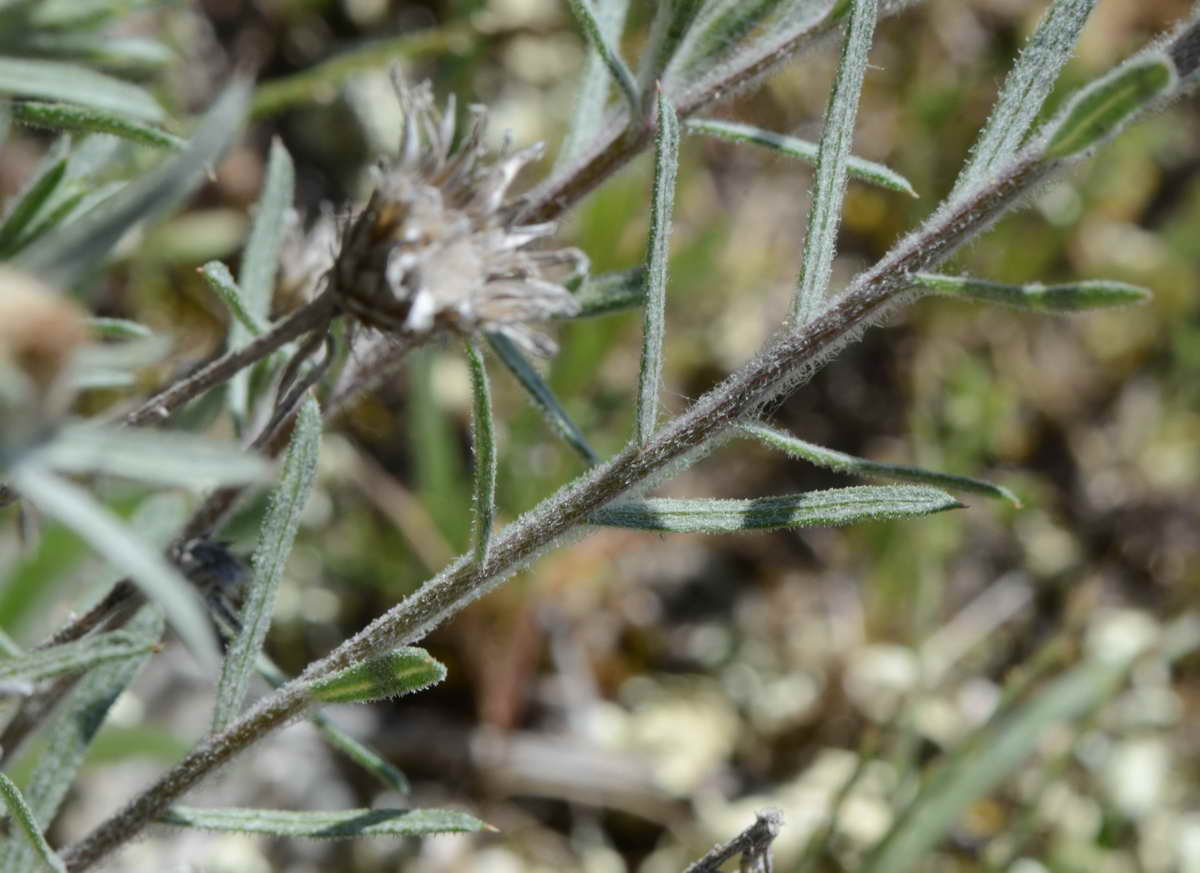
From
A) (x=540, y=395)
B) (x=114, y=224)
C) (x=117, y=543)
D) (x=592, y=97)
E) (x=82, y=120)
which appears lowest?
(x=117, y=543)

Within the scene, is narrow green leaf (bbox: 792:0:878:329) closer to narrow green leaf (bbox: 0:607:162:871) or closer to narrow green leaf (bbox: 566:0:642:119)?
narrow green leaf (bbox: 566:0:642:119)

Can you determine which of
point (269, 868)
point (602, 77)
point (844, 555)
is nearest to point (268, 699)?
point (602, 77)

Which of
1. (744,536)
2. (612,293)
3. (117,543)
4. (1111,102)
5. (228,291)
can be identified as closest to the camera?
A: (117,543)

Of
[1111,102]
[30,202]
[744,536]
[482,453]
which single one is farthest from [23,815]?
[744,536]

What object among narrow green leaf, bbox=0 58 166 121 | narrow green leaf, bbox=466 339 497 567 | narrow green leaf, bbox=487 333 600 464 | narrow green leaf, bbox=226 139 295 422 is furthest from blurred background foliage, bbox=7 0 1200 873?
narrow green leaf, bbox=466 339 497 567

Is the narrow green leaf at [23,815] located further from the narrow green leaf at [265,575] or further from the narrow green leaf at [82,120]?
the narrow green leaf at [82,120]

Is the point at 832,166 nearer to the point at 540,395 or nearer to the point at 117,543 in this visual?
the point at 540,395

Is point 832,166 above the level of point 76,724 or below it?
above

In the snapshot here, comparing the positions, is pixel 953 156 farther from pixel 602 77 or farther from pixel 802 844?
pixel 602 77
